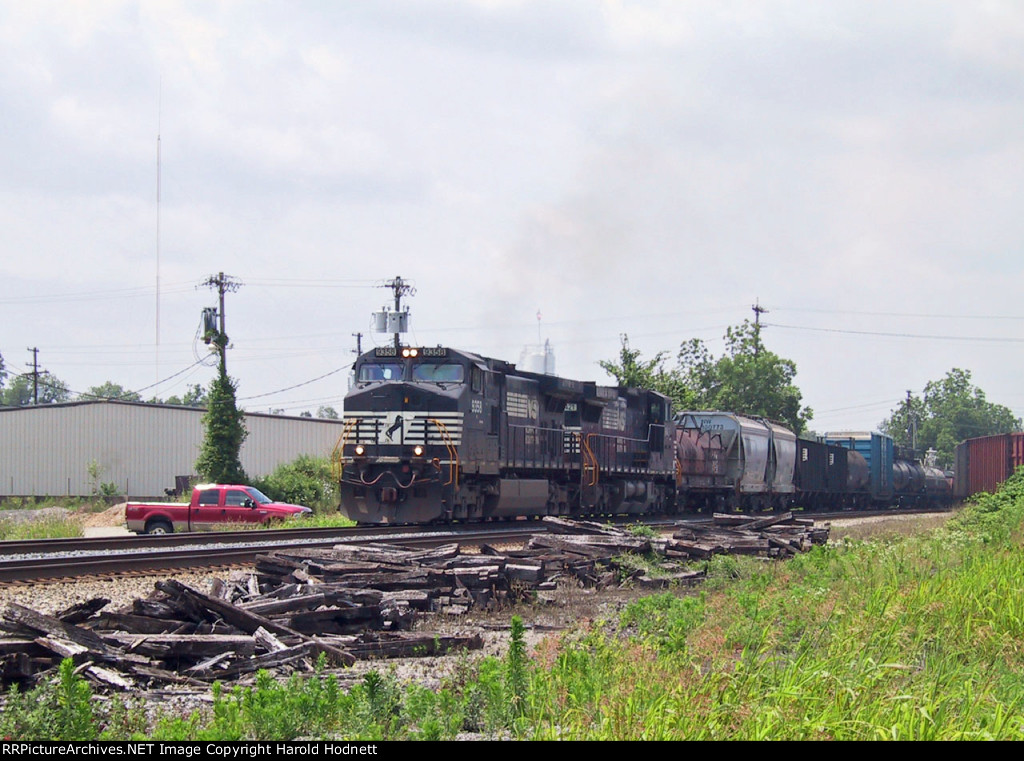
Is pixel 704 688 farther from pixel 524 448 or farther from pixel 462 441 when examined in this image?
pixel 524 448

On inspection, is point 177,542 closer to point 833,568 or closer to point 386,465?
point 386,465

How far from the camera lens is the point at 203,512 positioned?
25.0 m

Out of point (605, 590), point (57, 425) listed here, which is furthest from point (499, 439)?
point (57, 425)

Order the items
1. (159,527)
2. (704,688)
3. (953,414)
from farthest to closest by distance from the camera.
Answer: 1. (953,414)
2. (159,527)
3. (704,688)

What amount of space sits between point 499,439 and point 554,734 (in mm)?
16932

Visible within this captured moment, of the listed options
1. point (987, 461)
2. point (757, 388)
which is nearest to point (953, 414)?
point (757, 388)

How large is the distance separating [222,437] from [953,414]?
399 feet

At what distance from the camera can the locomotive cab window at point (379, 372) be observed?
21.4 m

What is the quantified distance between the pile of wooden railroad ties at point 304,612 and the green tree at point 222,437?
28.6 meters

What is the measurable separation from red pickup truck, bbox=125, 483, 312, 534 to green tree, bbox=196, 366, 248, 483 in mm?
14449

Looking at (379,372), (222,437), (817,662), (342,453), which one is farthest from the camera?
(222,437)

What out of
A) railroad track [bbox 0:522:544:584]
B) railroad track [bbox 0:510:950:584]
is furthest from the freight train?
railroad track [bbox 0:522:544:584]

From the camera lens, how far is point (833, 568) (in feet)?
39.2

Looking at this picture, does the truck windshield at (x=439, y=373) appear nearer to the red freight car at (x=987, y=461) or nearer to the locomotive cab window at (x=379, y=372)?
the locomotive cab window at (x=379, y=372)
